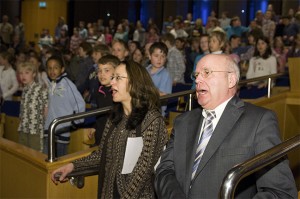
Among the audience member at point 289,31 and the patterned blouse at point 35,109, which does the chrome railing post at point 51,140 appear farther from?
Answer: the audience member at point 289,31

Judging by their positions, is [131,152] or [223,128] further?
[131,152]

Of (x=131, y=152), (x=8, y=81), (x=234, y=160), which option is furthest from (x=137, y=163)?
(x=8, y=81)

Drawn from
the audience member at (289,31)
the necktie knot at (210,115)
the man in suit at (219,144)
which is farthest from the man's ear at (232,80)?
the audience member at (289,31)

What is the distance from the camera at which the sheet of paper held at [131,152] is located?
271 cm

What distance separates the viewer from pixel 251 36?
855cm

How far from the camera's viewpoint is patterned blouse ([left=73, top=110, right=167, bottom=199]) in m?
2.66

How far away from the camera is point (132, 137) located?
273cm

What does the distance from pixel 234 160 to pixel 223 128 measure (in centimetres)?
15

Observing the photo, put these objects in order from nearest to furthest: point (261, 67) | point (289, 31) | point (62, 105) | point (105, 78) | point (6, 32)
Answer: point (105, 78) → point (62, 105) → point (261, 67) → point (289, 31) → point (6, 32)

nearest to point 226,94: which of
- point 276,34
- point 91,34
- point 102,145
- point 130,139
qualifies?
point 130,139

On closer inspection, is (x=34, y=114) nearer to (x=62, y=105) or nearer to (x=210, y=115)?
(x=62, y=105)

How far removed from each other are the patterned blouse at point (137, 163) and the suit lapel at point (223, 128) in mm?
624

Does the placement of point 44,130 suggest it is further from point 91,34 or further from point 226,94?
point 91,34

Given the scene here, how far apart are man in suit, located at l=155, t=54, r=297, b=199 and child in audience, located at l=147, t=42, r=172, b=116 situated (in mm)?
2414
